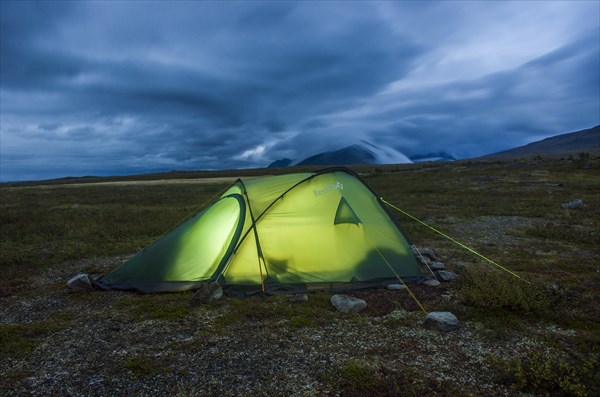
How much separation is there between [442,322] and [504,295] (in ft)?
5.83

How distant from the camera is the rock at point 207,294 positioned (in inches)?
338

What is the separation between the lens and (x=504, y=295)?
7.89 metres

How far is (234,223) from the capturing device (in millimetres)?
10094

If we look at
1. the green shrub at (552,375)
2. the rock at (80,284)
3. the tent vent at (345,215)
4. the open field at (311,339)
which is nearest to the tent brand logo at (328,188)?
the tent vent at (345,215)

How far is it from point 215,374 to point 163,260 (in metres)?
4.73

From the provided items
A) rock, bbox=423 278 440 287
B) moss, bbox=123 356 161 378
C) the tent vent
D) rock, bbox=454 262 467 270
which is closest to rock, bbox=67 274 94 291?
moss, bbox=123 356 161 378

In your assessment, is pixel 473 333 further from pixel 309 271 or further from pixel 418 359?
pixel 309 271

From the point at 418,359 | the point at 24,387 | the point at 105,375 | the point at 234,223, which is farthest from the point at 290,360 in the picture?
the point at 234,223

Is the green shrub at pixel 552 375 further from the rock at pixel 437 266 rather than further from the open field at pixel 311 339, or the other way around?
the rock at pixel 437 266

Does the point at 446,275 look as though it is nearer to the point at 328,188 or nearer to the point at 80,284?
the point at 328,188

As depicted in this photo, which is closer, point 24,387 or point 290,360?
point 24,387

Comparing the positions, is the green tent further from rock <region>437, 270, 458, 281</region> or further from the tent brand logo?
rock <region>437, 270, 458, 281</region>

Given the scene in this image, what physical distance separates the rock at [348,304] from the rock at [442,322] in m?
1.39

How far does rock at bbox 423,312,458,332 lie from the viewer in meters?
7.18
